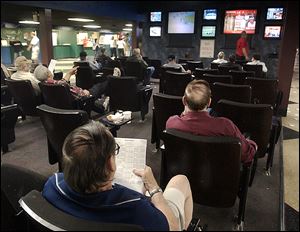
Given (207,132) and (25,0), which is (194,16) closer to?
(207,132)

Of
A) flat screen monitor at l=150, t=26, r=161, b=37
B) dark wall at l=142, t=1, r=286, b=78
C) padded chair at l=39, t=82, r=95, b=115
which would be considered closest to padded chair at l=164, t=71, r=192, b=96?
padded chair at l=39, t=82, r=95, b=115

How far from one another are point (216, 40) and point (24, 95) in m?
7.08

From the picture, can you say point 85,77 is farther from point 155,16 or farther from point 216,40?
point 155,16

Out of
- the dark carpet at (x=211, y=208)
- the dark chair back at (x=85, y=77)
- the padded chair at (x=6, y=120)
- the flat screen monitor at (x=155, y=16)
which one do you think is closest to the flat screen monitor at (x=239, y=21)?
the flat screen monitor at (x=155, y=16)

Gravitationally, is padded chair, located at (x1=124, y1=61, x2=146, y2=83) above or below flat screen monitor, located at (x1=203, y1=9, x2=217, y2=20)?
below

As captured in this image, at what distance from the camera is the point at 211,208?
202 cm

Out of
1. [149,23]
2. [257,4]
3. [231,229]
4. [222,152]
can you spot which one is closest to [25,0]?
[222,152]

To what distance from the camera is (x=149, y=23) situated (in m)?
10.0

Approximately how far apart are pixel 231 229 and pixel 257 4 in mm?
8004

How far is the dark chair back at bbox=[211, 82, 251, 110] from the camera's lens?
2.87 metres

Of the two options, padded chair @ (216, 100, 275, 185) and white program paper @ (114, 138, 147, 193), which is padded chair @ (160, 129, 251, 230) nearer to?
white program paper @ (114, 138, 147, 193)

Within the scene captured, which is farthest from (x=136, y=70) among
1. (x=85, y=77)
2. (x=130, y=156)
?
(x=130, y=156)

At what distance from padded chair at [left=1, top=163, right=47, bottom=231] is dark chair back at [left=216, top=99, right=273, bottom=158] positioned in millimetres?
1444

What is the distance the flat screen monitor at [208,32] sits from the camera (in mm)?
9031
